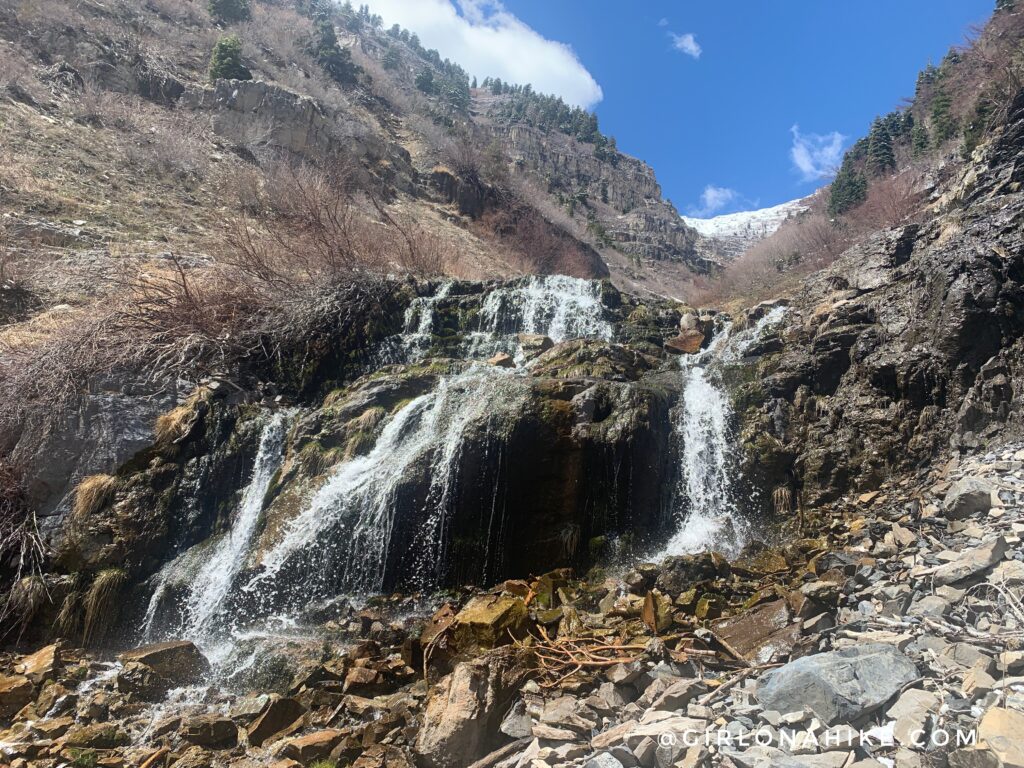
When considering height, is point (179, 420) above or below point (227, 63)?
below

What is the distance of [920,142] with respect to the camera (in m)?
31.4

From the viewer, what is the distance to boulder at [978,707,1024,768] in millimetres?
2340

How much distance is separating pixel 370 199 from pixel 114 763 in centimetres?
2718

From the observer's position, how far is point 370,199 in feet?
93.7

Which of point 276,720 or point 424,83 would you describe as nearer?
point 276,720

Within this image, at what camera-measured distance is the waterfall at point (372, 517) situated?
27.3 feet

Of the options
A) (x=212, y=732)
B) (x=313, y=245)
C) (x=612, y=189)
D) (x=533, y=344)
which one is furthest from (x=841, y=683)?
(x=612, y=189)

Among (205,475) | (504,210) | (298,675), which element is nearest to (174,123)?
(504,210)

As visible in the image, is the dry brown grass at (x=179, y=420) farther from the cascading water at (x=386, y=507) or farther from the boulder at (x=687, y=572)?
the boulder at (x=687, y=572)

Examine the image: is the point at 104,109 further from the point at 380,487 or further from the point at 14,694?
the point at 14,694

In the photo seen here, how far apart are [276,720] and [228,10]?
50.5 metres

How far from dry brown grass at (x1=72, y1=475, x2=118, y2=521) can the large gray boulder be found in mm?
9110

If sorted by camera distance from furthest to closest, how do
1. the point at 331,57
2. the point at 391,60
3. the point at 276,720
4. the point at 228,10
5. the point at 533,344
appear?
the point at 391,60 → the point at 331,57 → the point at 228,10 → the point at 533,344 → the point at 276,720

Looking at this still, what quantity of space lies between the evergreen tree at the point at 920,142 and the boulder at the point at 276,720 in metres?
37.4
